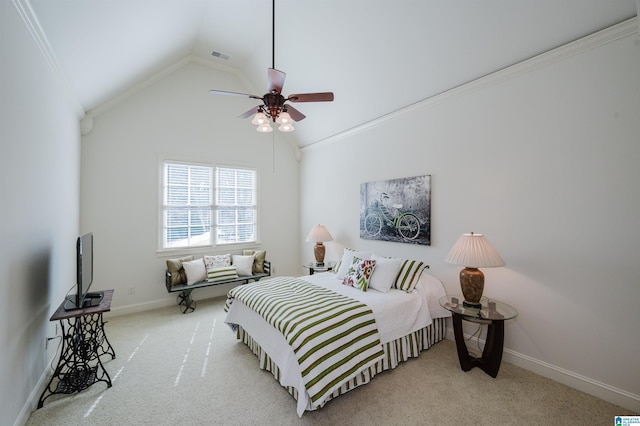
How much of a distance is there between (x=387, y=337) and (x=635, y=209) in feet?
7.09

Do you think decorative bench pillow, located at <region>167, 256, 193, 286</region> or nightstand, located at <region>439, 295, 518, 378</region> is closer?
nightstand, located at <region>439, 295, 518, 378</region>

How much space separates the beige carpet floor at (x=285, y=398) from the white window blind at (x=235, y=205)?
7.75 ft

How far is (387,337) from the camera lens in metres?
2.48

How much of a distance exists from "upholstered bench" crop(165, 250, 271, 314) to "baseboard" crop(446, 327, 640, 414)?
11.9 feet

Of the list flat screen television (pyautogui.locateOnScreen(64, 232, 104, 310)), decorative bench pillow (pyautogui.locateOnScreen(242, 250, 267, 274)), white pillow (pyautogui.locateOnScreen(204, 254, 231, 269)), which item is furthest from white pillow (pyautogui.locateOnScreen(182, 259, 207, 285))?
flat screen television (pyautogui.locateOnScreen(64, 232, 104, 310))

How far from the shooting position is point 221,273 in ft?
14.1

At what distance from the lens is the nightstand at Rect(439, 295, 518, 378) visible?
2.33 meters

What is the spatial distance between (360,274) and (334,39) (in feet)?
9.59

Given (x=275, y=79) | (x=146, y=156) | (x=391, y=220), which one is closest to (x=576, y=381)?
(x=391, y=220)

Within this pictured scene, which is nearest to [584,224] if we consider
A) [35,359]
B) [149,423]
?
[149,423]

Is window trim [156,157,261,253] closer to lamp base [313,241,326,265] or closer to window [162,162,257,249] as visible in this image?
window [162,162,257,249]

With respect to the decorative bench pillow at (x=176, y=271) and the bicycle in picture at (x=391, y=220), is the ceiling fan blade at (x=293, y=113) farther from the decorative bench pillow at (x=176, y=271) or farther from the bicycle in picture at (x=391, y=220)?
the decorative bench pillow at (x=176, y=271)

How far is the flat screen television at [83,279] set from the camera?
216 cm

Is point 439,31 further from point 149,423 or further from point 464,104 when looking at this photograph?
point 149,423
